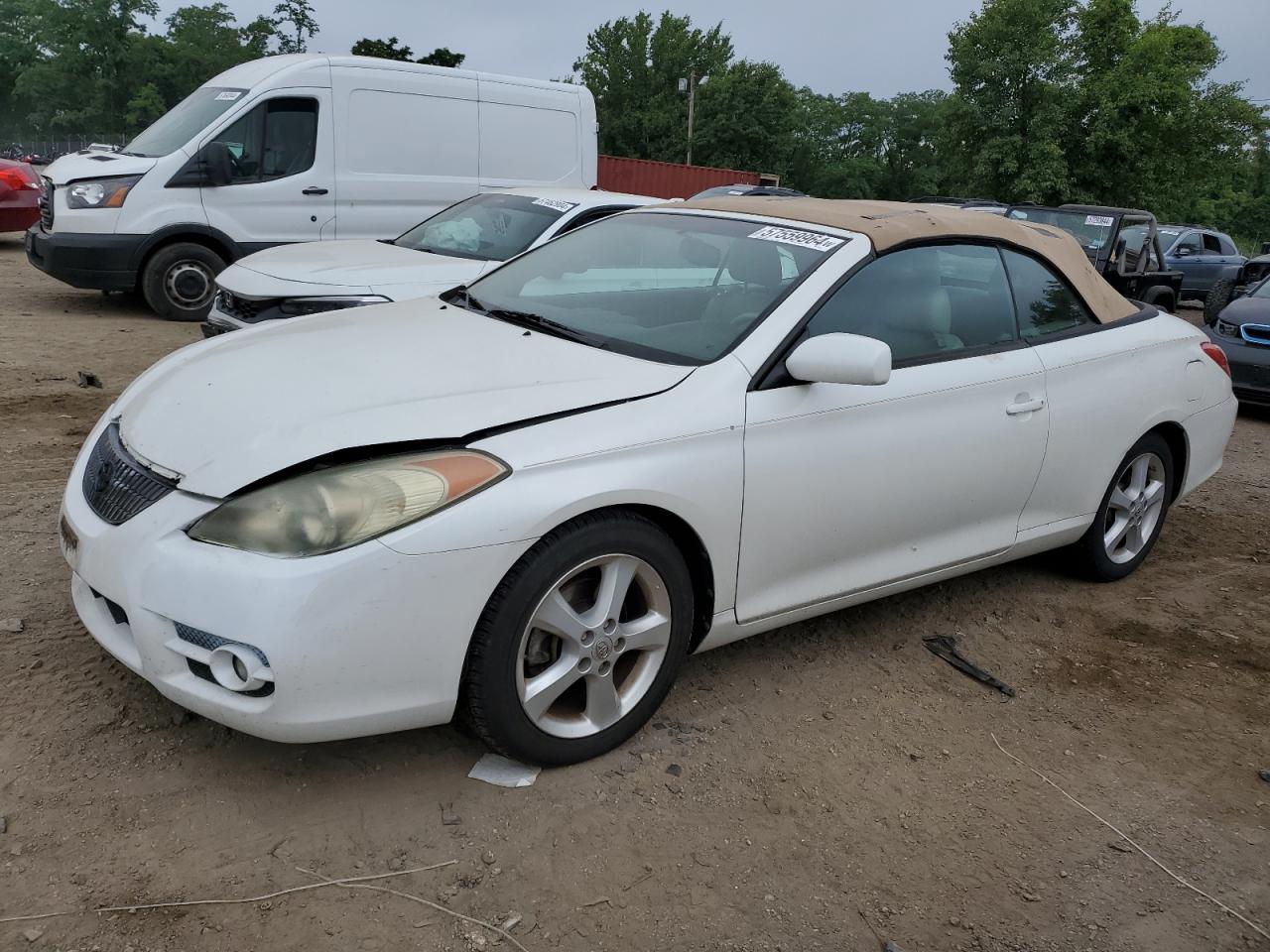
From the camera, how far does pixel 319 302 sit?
6492 mm

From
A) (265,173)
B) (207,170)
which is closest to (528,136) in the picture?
(265,173)

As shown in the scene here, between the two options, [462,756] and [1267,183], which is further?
[1267,183]

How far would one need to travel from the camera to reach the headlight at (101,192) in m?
9.26

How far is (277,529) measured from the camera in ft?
8.32

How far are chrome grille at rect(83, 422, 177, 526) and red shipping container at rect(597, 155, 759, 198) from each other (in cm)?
2745

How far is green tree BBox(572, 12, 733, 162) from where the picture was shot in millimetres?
70562

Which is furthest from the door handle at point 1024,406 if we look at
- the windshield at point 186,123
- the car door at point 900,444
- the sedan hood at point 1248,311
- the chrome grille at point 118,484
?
the windshield at point 186,123

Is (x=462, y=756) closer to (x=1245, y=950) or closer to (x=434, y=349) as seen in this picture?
(x=434, y=349)

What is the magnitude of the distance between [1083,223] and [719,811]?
39.4 feet

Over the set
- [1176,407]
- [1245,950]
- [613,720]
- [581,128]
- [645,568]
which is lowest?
[1245,950]

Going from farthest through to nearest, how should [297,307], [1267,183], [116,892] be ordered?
[1267,183], [297,307], [116,892]

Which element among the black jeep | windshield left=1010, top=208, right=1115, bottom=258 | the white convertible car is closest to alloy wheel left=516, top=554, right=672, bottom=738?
the white convertible car

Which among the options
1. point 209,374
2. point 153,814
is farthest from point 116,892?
point 209,374

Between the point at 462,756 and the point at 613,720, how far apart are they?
429 millimetres
